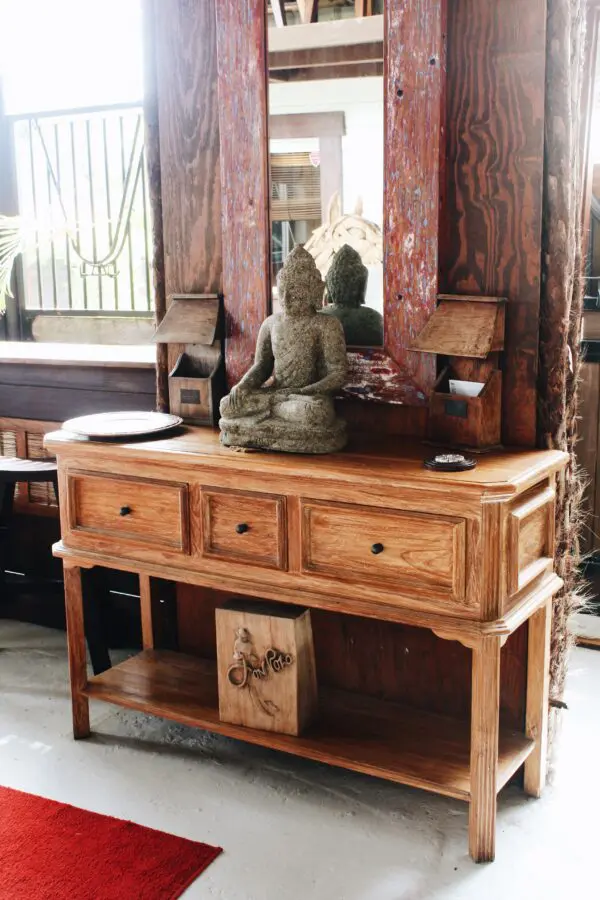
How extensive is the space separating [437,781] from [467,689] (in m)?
0.40

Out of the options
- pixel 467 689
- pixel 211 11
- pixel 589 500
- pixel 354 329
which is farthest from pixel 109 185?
pixel 467 689

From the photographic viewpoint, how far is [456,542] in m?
2.06

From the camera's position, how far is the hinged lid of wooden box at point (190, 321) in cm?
281

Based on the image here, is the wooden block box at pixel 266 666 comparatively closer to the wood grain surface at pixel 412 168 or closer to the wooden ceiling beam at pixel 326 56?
the wood grain surface at pixel 412 168

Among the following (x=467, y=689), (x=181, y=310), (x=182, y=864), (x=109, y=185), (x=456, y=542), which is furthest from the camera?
(x=109, y=185)

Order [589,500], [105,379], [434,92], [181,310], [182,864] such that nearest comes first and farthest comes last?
1. [182,864]
2. [434,92]
3. [181,310]
4. [105,379]
5. [589,500]

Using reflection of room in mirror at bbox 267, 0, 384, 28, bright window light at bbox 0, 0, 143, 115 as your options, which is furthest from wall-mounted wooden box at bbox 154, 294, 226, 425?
bright window light at bbox 0, 0, 143, 115

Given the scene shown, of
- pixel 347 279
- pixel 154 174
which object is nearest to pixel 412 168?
pixel 347 279

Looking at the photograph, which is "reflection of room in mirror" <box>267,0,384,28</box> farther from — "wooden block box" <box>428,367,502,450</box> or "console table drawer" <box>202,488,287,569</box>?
"console table drawer" <box>202,488,287,569</box>

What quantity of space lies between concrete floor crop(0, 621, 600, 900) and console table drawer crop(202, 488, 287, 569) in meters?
0.68

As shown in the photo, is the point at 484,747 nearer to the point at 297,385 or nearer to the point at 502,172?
the point at 297,385

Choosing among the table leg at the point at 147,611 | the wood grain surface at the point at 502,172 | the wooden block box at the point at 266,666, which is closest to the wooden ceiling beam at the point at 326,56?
the wood grain surface at the point at 502,172

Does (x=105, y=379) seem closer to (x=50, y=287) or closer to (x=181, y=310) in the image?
(x=181, y=310)

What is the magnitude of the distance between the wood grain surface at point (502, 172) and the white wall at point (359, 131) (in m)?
0.20
